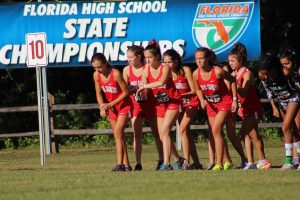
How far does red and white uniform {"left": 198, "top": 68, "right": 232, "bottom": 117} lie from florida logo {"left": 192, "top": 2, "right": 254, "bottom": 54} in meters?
10.3

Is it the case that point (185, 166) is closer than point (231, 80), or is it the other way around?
point (231, 80)

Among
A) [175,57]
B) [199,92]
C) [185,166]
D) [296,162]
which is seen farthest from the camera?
[175,57]

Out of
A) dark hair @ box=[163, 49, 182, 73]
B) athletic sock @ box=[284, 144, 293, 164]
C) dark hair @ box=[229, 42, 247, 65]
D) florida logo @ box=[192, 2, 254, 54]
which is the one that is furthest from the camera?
florida logo @ box=[192, 2, 254, 54]

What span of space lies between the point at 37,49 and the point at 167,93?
4.38 meters

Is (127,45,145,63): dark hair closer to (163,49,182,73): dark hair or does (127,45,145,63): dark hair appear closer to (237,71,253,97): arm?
(163,49,182,73): dark hair

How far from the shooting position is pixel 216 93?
56.0 feet

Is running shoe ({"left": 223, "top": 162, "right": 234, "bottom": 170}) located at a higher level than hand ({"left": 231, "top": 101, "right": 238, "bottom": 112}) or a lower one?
lower

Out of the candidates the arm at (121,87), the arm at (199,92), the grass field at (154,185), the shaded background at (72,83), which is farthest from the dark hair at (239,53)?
the shaded background at (72,83)

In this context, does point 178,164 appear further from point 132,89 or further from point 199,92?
point 132,89

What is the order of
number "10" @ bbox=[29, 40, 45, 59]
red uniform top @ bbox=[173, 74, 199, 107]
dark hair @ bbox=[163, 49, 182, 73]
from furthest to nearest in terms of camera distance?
1. number "10" @ bbox=[29, 40, 45, 59]
2. red uniform top @ bbox=[173, 74, 199, 107]
3. dark hair @ bbox=[163, 49, 182, 73]

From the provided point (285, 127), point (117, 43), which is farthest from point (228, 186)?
point (117, 43)

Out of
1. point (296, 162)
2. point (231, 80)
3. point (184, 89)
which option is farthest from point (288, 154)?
point (184, 89)

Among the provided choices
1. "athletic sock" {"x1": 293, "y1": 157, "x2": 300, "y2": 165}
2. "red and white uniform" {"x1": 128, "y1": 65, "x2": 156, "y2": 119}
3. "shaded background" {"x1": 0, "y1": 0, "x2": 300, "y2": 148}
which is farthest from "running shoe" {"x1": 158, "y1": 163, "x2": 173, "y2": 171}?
"shaded background" {"x1": 0, "y1": 0, "x2": 300, "y2": 148}

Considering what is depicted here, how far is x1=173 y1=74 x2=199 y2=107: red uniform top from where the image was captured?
58.3ft
